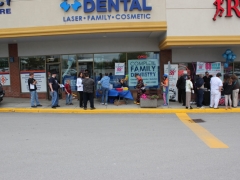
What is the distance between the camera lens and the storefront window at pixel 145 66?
1421 cm

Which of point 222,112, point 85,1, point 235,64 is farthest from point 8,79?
point 235,64

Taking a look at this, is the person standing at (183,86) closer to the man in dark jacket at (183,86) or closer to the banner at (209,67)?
the man in dark jacket at (183,86)

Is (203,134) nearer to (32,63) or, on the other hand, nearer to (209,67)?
(209,67)

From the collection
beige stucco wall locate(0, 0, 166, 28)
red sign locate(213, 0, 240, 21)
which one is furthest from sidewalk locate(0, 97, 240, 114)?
red sign locate(213, 0, 240, 21)

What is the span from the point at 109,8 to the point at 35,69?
245 inches

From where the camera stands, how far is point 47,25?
12.6 m

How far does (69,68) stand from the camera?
48.3 ft

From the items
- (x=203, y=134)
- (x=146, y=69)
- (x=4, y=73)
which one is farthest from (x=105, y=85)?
(x=4, y=73)

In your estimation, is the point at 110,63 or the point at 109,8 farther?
the point at 110,63

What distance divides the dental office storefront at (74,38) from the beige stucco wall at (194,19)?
0.47 metres

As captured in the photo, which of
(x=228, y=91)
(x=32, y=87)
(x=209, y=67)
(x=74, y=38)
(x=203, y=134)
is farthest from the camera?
(x=74, y=38)

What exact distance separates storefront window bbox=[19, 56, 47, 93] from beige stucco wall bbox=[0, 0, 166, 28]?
2618mm

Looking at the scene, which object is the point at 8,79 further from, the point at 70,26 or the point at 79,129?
the point at 79,129

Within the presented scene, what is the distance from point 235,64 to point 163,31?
5197mm
